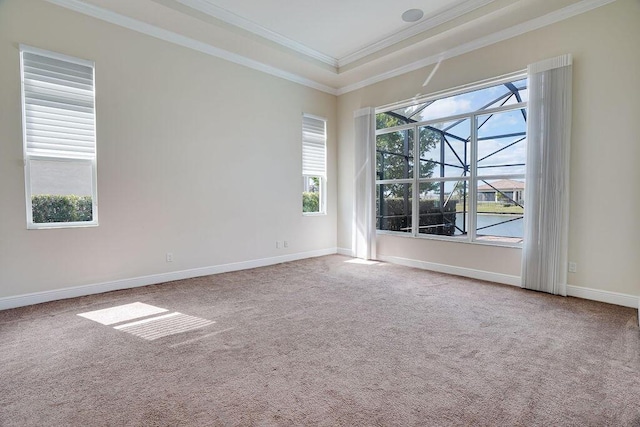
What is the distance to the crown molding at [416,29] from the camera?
12.1 ft

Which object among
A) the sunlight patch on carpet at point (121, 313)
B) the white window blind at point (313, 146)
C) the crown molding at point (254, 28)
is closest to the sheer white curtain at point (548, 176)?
the crown molding at point (254, 28)

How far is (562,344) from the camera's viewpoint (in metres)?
2.41

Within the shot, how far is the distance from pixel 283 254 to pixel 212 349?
3.17m

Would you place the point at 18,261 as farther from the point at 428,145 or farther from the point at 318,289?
the point at 428,145

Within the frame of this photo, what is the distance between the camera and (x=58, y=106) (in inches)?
133

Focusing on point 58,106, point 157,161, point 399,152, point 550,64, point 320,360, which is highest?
point 550,64

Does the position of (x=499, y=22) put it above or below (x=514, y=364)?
above

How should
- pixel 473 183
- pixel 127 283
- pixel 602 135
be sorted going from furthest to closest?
pixel 473 183
pixel 127 283
pixel 602 135

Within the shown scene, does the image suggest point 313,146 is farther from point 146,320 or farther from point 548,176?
point 146,320

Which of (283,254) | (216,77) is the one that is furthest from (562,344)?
(216,77)

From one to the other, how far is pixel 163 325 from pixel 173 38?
3.57m

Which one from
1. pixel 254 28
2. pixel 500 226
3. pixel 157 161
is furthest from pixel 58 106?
pixel 500 226

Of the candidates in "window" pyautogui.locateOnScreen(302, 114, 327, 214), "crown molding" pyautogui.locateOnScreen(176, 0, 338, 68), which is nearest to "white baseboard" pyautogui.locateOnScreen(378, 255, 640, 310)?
"window" pyautogui.locateOnScreen(302, 114, 327, 214)

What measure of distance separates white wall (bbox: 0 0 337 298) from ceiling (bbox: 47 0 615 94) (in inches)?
10.1
